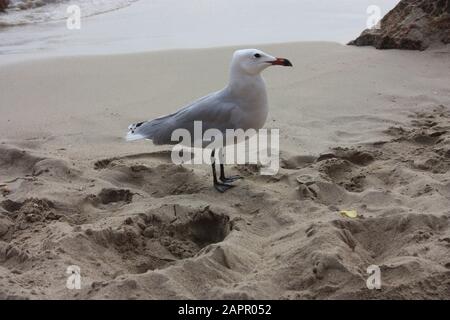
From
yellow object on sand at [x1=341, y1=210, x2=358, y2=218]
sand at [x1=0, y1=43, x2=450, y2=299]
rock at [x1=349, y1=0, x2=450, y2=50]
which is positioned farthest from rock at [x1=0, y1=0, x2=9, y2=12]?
yellow object on sand at [x1=341, y1=210, x2=358, y2=218]

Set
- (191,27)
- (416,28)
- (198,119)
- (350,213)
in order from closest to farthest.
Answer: (350,213)
(198,119)
(416,28)
(191,27)

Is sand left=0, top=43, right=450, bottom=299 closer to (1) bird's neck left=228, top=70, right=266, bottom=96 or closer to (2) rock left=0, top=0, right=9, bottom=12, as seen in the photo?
(1) bird's neck left=228, top=70, right=266, bottom=96

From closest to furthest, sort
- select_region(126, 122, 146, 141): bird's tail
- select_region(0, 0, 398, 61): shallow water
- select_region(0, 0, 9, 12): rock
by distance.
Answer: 1. select_region(126, 122, 146, 141): bird's tail
2. select_region(0, 0, 398, 61): shallow water
3. select_region(0, 0, 9, 12): rock

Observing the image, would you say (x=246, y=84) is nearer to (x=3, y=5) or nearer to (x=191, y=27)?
(x=191, y=27)

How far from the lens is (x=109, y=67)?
5551 millimetres

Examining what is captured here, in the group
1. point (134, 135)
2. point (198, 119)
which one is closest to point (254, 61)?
point (198, 119)

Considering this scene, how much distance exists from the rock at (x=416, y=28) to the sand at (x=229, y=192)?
32 centimetres

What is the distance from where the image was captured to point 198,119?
337cm

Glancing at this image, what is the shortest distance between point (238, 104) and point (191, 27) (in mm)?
4394

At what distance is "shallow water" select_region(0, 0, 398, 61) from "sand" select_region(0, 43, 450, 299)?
112 cm

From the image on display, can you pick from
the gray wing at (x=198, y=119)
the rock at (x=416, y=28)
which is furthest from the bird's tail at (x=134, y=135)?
the rock at (x=416, y=28)

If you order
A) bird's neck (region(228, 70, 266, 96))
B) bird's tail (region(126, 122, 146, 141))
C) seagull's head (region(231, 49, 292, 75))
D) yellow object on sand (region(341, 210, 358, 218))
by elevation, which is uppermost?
seagull's head (region(231, 49, 292, 75))

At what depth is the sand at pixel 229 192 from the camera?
2299 millimetres

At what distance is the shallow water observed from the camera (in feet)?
21.5
